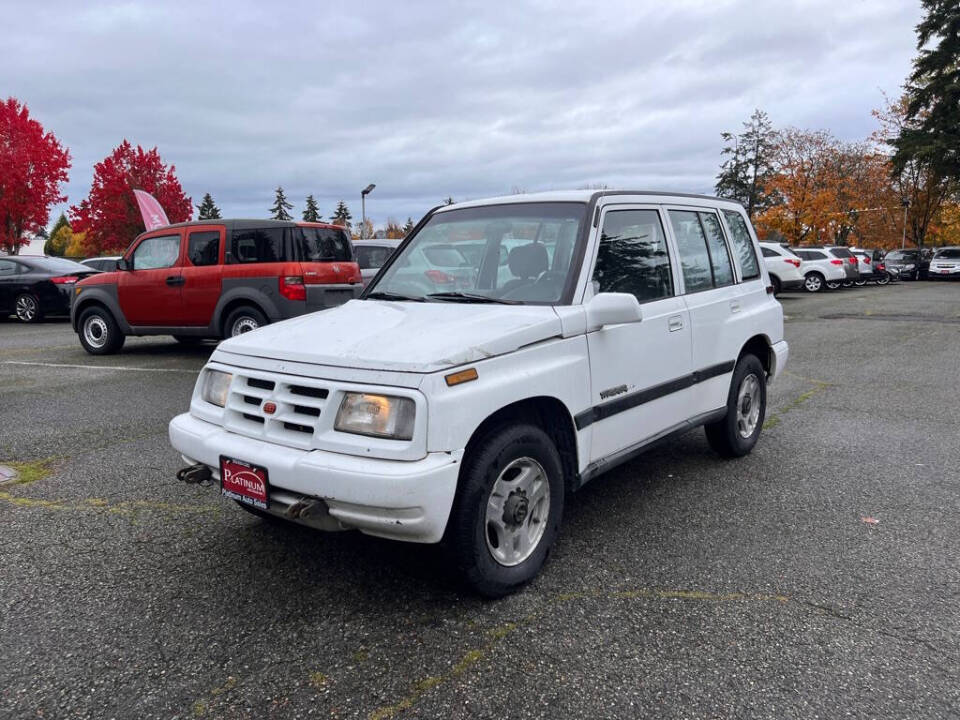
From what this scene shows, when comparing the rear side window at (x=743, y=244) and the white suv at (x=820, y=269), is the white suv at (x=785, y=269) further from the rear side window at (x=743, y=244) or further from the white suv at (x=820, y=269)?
the rear side window at (x=743, y=244)

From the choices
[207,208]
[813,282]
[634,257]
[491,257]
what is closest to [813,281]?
[813,282]

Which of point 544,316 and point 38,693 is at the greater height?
point 544,316

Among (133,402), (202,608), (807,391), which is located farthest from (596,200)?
(133,402)

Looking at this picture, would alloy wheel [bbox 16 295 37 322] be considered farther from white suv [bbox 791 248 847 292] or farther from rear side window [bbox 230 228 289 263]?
white suv [bbox 791 248 847 292]

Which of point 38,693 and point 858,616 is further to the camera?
point 858,616

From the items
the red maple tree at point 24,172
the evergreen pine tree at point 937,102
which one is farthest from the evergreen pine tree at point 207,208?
the evergreen pine tree at point 937,102

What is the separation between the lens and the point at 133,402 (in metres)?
7.25

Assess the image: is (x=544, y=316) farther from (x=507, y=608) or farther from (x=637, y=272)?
(x=507, y=608)

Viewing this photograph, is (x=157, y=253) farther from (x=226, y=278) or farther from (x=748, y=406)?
(x=748, y=406)

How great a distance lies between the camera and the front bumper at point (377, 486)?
2.67 metres

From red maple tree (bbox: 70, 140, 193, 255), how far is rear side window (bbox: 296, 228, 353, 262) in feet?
128

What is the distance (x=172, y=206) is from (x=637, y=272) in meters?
47.9

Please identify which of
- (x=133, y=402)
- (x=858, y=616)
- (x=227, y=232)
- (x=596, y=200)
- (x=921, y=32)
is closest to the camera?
(x=858, y=616)

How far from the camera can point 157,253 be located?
10227 millimetres
